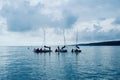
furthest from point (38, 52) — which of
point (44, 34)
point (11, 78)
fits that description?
point (11, 78)

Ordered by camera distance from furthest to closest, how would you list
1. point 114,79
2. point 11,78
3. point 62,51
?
point 62,51 < point 11,78 < point 114,79

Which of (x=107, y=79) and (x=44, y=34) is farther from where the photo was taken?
(x=44, y=34)

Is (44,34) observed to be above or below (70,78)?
above

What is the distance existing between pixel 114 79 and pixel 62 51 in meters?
104

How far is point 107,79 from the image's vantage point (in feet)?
153

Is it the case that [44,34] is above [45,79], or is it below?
above

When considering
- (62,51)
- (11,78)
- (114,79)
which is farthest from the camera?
(62,51)

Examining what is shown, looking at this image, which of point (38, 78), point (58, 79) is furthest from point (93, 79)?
point (38, 78)

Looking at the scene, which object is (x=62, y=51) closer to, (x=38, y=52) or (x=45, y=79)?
(x=38, y=52)

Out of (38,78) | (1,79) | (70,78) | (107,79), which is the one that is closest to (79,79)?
(70,78)

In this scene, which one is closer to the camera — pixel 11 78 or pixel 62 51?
pixel 11 78

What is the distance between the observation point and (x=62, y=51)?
494 feet

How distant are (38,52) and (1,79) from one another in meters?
105

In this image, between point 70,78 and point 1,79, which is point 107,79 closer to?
point 70,78
